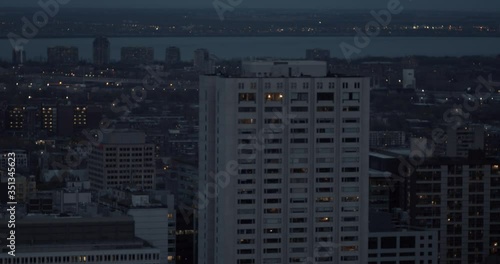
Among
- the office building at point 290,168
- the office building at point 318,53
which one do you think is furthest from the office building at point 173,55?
the office building at point 290,168

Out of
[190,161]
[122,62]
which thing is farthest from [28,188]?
[122,62]

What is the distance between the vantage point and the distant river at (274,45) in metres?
31.9

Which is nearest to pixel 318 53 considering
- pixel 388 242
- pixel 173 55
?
pixel 173 55

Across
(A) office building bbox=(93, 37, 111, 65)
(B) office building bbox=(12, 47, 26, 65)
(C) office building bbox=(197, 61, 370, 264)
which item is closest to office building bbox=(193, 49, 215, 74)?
(A) office building bbox=(93, 37, 111, 65)

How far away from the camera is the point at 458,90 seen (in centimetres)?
3559

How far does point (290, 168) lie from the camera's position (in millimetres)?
19219

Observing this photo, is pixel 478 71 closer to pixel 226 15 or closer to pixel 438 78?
pixel 438 78

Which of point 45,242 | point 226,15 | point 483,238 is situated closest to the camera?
point 45,242

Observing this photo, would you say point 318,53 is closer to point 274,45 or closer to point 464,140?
point 274,45

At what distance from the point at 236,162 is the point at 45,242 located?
2011mm

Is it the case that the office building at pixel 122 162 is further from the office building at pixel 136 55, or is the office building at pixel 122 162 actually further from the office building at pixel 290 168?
the office building at pixel 290 168

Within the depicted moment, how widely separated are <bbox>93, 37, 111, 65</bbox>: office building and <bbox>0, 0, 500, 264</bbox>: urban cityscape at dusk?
0.16 ft

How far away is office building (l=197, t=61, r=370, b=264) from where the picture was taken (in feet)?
62.7

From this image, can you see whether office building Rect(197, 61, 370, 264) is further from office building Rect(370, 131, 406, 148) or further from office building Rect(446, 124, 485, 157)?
office building Rect(370, 131, 406, 148)
